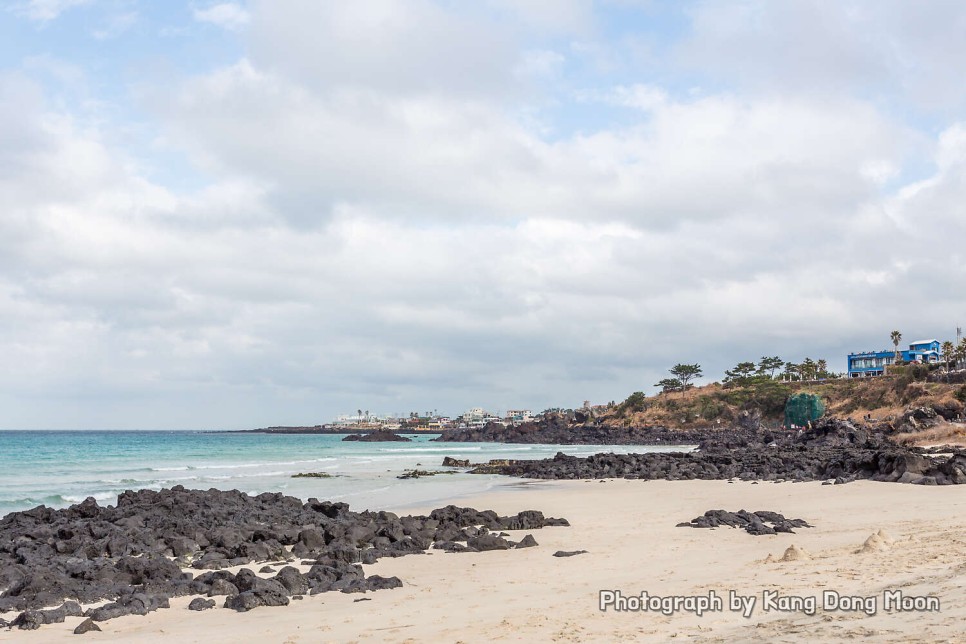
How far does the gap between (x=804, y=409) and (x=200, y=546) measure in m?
88.0

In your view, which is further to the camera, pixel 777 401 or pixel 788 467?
pixel 777 401

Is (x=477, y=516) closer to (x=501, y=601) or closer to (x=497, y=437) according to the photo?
(x=501, y=601)

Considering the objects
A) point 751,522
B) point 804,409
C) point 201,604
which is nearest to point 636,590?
point 201,604

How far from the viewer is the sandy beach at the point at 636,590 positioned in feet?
26.1

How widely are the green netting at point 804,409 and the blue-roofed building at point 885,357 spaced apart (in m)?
43.9

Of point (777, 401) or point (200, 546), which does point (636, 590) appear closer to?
point (200, 546)

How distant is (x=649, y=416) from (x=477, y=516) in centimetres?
11918

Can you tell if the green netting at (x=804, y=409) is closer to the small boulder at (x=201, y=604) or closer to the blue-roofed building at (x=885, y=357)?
the blue-roofed building at (x=885, y=357)

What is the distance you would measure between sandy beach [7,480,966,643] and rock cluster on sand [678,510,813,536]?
368 millimetres

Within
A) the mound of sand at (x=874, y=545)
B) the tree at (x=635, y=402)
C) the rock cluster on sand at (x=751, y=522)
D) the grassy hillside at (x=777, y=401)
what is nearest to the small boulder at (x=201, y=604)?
the mound of sand at (x=874, y=545)

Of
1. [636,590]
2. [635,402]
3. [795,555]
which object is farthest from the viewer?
[635,402]

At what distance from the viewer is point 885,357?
444 feet

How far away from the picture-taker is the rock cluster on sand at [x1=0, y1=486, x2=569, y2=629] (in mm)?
11945

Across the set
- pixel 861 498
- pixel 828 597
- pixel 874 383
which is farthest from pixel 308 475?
pixel 874 383
